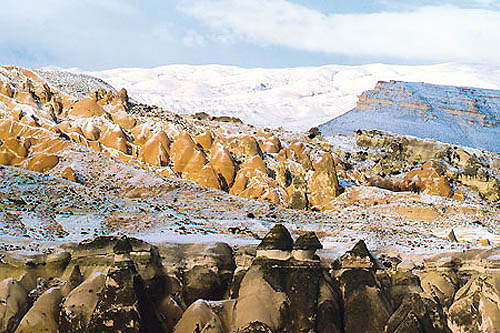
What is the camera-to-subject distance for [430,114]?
429 feet

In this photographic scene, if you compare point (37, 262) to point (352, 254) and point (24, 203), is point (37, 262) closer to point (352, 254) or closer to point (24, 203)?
point (352, 254)

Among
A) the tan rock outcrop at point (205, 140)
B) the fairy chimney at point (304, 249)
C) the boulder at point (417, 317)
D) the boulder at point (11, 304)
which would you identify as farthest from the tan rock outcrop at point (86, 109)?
the boulder at point (417, 317)

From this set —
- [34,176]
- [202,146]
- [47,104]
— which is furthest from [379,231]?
[47,104]

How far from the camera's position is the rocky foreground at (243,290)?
45.4 ft

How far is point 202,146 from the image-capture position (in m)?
59.8

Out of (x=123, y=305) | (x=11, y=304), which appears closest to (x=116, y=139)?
(x=11, y=304)

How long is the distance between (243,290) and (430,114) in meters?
125

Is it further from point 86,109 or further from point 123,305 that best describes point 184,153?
point 123,305

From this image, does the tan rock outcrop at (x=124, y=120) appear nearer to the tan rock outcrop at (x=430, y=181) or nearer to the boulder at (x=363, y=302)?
the tan rock outcrop at (x=430, y=181)

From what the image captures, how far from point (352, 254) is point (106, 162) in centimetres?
3178

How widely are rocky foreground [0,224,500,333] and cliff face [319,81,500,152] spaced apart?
9627cm

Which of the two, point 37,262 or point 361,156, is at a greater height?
point 37,262

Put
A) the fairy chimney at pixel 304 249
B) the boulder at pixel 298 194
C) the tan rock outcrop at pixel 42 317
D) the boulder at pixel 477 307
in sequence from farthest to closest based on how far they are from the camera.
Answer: the boulder at pixel 298 194, the fairy chimney at pixel 304 249, the boulder at pixel 477 307, the tan rock outcrop at pixel 42 317

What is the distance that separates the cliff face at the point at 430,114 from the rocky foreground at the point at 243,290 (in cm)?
9627
